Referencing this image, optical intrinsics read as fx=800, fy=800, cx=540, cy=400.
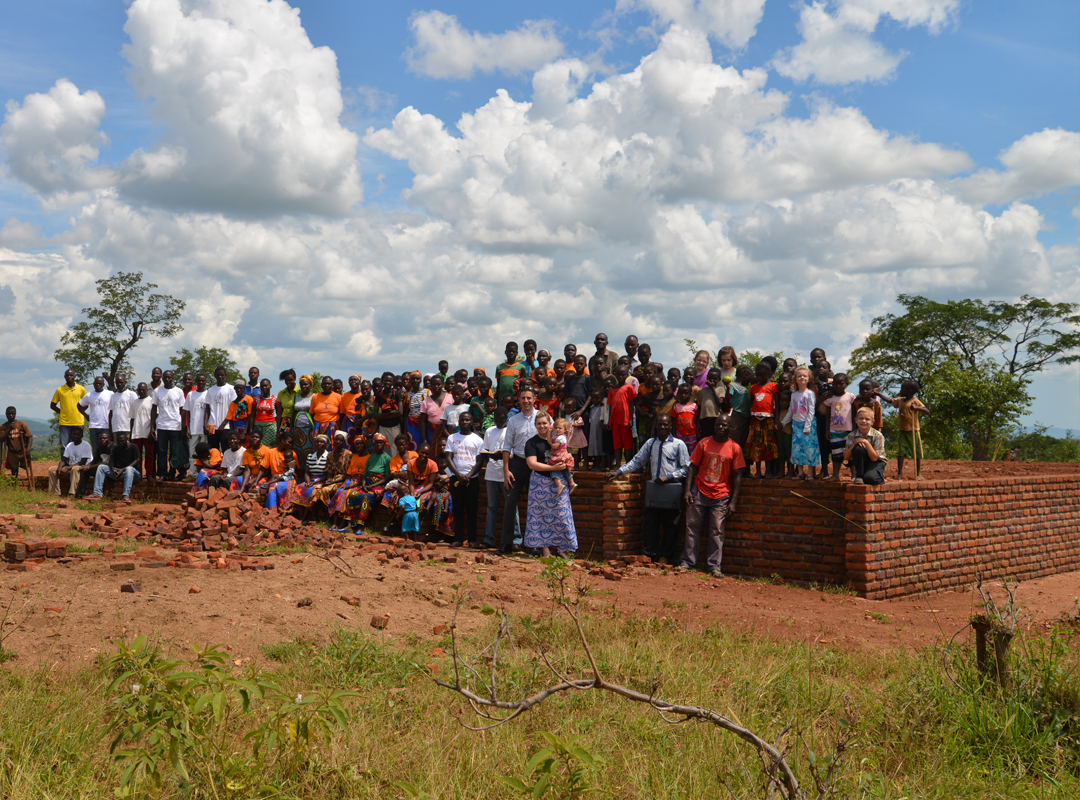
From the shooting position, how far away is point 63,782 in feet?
10.7

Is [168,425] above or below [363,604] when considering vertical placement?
above

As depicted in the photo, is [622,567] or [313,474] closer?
[622,567]

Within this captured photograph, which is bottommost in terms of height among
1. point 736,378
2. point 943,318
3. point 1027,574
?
point 1027,574

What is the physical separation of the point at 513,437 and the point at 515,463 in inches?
12.3

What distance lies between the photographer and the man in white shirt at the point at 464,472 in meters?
9.70

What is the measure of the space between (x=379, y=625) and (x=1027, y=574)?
8471 mm

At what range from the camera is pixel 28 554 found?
7289 millimetres

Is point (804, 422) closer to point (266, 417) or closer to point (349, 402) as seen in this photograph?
point (349, 402)

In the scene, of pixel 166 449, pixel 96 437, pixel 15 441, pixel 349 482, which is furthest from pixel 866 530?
pixel 15 441

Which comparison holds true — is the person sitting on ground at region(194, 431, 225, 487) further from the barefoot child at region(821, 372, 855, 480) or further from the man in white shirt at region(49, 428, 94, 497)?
the barefoot child at region(821, 372, 855, 480)

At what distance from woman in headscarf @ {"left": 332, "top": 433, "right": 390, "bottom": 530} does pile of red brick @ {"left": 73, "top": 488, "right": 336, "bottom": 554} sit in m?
0.47

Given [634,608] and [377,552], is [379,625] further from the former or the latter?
[377,552]

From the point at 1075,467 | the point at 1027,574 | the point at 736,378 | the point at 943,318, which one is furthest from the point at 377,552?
the point at 943,318

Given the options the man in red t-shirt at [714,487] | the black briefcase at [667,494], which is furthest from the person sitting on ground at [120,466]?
the man in red t-shirt at [714,487]
